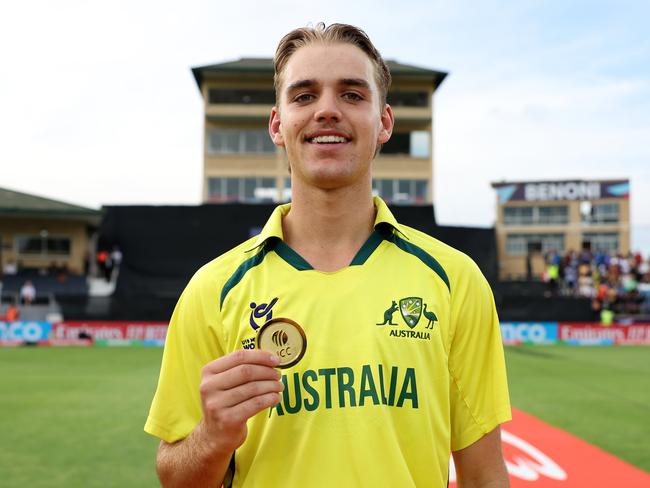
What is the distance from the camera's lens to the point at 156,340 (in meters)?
23.2

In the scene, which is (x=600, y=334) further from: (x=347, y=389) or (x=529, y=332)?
(x=347, y=389)

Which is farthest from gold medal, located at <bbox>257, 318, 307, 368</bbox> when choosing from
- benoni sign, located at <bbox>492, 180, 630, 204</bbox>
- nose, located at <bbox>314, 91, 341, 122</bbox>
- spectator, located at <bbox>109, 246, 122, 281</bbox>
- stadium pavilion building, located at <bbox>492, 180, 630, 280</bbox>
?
benoni sign, located at <bbox>492, 180, 630, 204</bbox>

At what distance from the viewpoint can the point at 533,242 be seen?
54.6m

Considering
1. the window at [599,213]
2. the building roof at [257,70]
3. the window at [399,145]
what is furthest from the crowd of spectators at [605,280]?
the window at [599,213]

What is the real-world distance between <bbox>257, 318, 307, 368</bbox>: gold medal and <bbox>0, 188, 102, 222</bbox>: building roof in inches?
1372

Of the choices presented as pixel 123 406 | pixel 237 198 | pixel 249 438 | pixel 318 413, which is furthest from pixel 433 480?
pixel 237 198

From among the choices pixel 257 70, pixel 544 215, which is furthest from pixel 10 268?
pixel 544 215

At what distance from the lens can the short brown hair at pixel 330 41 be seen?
227 cm

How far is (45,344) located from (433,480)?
23500 millimetres

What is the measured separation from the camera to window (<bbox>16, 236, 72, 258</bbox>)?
35344 mm

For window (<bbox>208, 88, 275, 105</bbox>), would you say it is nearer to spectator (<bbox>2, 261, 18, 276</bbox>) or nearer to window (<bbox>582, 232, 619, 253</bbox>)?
spectator (<bbox>2, 261, 18, 276</bbox>)

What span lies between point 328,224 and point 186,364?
2.31 feet

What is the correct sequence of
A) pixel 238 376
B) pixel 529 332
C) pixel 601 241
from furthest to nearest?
pixel 601 241
pixel 529 332
pixel 238 376

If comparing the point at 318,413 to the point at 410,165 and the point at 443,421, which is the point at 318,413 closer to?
the point at 443,421
